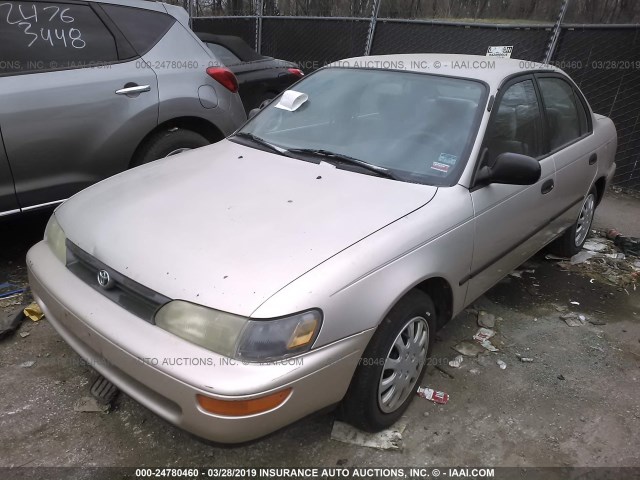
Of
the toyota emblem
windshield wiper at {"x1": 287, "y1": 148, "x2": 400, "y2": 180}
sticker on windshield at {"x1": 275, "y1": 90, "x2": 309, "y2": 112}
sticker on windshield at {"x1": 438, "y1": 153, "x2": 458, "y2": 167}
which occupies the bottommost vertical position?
the toyota emblem

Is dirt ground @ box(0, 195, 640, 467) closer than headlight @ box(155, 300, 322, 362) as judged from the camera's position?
No

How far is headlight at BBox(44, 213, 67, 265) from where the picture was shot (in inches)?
95.3

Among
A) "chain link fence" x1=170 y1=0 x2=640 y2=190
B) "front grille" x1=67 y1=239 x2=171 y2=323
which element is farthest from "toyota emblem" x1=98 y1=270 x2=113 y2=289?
"chain link fence" x1=170 y1=0 x2=640 y2=190

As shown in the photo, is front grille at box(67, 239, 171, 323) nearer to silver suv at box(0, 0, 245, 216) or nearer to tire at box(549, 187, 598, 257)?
silver suv at box(0, 0, 245, 216)

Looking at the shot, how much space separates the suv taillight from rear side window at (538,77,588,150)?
249 cm

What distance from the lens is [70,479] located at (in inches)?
83.5

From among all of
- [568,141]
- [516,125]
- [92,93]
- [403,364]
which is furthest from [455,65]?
[92,93]

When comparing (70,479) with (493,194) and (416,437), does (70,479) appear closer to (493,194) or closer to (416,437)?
(416,437)

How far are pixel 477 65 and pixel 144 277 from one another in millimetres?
2422

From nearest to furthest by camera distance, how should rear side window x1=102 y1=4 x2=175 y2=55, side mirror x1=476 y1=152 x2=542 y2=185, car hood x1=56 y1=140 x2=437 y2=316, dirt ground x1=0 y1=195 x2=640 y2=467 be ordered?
car hood x1=56 y1=140 x2=437 y2=316 → dirt ground x1=0 y1=195 x2=640 y2=467 → side mirror x1=476 y1=152 x2=542 y2=185 → rear side window x1=102 y1=4 x2=175 y2=55

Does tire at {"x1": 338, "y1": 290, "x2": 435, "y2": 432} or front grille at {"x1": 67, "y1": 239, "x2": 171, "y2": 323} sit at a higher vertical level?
front grille at {"x1": 67, "y1": 239, "x2": 171, "y2": 323}

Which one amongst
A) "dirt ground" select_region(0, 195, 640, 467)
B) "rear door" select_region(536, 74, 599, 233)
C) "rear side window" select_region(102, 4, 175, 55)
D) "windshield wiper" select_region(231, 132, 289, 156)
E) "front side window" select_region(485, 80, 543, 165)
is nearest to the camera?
"dirt ground" select_region(0, 195, 640, 467)

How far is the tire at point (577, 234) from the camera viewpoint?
428 centimetres

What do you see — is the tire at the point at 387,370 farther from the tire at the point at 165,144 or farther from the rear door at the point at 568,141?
the tire at the point at 165,144
